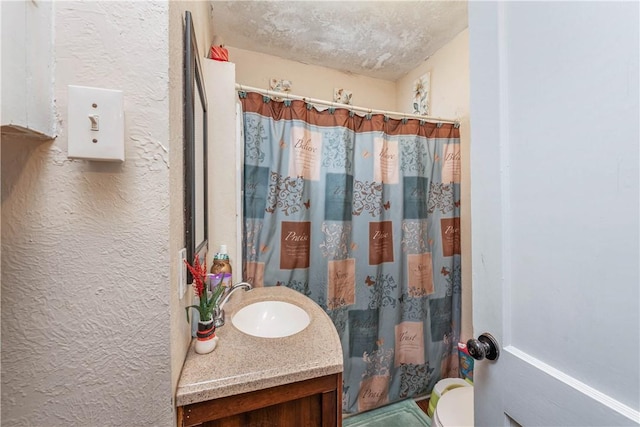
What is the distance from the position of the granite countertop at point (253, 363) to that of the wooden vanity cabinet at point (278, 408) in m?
0.03

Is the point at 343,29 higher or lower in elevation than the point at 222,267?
higher

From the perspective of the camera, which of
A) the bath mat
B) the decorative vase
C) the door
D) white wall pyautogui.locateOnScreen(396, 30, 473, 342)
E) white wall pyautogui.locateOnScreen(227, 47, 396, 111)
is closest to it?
the door

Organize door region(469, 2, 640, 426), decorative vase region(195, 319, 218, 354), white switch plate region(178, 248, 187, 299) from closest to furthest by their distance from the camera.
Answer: door region(469, 2, 640, 426), white switch plate region(178, 248, 187, 299), decorative vase region(195, 319, 218, 354)

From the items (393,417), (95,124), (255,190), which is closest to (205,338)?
(95,124)

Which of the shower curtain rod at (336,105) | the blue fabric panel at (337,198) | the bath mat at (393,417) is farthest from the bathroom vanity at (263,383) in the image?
the shower curtain rod at (336,105)

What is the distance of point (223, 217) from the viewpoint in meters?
1.29

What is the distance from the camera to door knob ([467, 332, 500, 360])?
23.2 inches

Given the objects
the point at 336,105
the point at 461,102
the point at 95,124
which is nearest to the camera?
the point at 95,124

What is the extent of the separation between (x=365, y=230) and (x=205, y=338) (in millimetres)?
1106

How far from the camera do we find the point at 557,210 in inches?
18.7

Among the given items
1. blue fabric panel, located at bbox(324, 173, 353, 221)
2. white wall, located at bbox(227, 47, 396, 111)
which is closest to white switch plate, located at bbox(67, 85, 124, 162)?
blue fabric panel, located at bbox(324, 173, 353, 221)

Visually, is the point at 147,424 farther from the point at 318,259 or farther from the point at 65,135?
the point at 318,259

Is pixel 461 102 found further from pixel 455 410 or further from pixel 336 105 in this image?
pixel 455 410

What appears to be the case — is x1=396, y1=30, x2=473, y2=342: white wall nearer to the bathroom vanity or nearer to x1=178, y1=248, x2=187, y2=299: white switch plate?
the bathroom vanity
